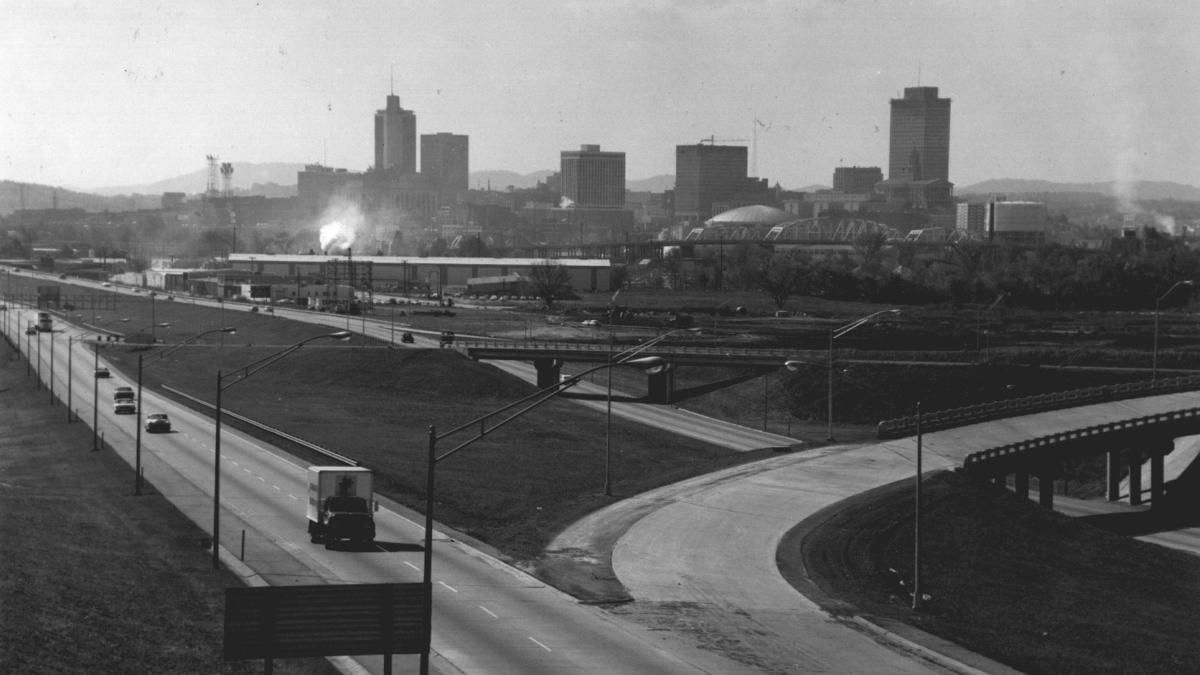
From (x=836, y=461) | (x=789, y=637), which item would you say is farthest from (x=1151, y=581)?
(x=789, y=637)

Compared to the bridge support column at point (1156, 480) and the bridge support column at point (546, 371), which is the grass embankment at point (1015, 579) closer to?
the bridge support column at point (1156, 480)

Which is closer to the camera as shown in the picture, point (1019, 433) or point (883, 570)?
point (883, 570)

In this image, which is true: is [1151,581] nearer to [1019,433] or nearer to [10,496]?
[1019,433]

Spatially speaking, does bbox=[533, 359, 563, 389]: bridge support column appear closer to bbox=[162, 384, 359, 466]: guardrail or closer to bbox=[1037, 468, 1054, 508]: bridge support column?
bbox=[162, 384, 359, 466]: guardrail

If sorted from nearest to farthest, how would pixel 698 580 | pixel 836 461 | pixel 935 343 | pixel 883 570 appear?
pixel 698 580
pixel 883 570
pixel 836 461
pixel 935 343

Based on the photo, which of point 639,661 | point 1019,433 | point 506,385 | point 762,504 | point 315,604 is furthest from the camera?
point 506,385

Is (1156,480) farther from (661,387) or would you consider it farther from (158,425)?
(158,425)

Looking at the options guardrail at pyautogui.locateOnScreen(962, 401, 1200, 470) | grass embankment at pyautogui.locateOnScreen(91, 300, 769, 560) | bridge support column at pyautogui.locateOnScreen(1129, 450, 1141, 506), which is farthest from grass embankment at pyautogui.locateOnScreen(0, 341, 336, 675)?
bridge support column at pyautogui.locateOnScreen(1129, 450, 1141, 506)

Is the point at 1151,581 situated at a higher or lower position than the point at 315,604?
lower
